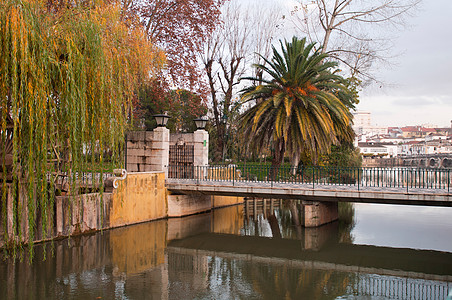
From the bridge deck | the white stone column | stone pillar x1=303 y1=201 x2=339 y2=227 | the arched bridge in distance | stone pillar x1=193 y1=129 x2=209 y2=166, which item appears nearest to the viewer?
the bridge deck

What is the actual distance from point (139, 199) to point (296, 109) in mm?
9320

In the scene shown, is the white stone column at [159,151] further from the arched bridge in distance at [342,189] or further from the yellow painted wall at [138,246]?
the yellow painted wall at [138,246]

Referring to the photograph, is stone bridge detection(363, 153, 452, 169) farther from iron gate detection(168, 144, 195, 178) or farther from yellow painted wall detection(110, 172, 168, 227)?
yellow painted wall detection(110, 172, 168, 227)

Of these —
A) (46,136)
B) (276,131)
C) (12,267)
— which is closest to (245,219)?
(276,131)

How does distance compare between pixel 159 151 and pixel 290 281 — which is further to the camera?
pixel 159 151

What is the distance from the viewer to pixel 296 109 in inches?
882

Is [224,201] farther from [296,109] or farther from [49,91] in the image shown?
[49,91]

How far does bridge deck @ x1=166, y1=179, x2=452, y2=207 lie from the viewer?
15.0 m

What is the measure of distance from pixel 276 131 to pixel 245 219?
15.1 ft

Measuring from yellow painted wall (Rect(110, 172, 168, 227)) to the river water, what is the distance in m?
0.46

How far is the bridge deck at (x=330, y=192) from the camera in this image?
15.0m

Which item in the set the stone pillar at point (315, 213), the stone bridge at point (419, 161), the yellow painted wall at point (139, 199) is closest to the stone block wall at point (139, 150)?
the yellow painted wall at point (139, 199)

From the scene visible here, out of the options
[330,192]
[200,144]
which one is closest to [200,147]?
[200,144]

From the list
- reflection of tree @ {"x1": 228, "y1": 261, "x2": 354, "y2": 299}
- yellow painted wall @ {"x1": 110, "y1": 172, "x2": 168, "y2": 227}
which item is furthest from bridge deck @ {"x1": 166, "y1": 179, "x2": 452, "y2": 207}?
reflection of tree @ {"x1": 228, "y1": 261, "x2": 354, "y2": 299}
